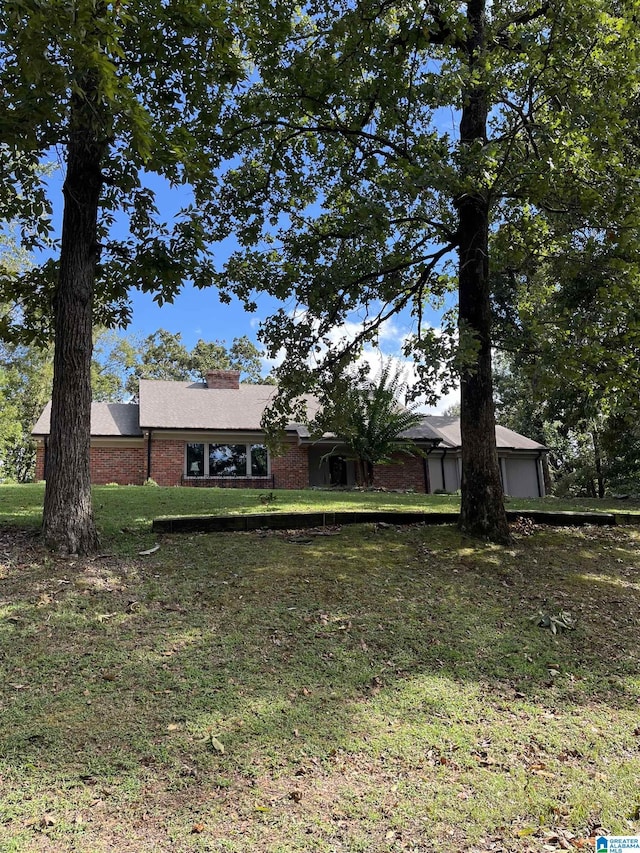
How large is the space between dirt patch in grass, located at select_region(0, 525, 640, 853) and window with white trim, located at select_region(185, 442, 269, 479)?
13112 millimetres

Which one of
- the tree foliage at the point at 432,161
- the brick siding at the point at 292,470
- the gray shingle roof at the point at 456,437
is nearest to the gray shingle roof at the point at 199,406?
the brick siding at the point at 292,470

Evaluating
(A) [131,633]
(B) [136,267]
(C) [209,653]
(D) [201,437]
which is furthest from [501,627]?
(D) [201,437]

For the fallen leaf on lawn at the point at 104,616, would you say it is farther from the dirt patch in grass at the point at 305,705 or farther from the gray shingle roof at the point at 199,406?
the gray shingle roof at the point at 199,406

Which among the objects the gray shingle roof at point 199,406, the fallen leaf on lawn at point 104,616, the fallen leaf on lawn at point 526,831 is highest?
the gray shingle roof at point 199,406

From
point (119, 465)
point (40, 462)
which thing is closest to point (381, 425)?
point (119, 465)

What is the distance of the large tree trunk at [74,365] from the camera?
5480 mm

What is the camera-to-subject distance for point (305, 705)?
3.54m

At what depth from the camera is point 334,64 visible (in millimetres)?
6539

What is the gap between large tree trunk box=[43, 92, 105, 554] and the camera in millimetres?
5480

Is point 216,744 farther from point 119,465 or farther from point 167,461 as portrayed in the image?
point 119,465

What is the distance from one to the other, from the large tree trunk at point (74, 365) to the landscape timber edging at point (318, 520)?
53.2 inches

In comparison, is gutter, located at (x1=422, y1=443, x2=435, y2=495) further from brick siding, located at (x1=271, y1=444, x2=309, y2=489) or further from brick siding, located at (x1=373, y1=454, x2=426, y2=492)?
brick siding, located at (x1=271, y1=444, x2=309, y2=489)

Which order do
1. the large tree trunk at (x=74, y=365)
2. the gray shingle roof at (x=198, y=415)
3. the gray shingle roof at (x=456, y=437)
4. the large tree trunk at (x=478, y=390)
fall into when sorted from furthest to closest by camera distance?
the gray shingle roof at (x=456, y=437) < the gray shingle roof at (x=198, y=415) < the large tree trunk at (x=478, y=390) < the large tree trunk at (x=74, y=365)

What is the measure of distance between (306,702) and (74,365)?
3913 mm
